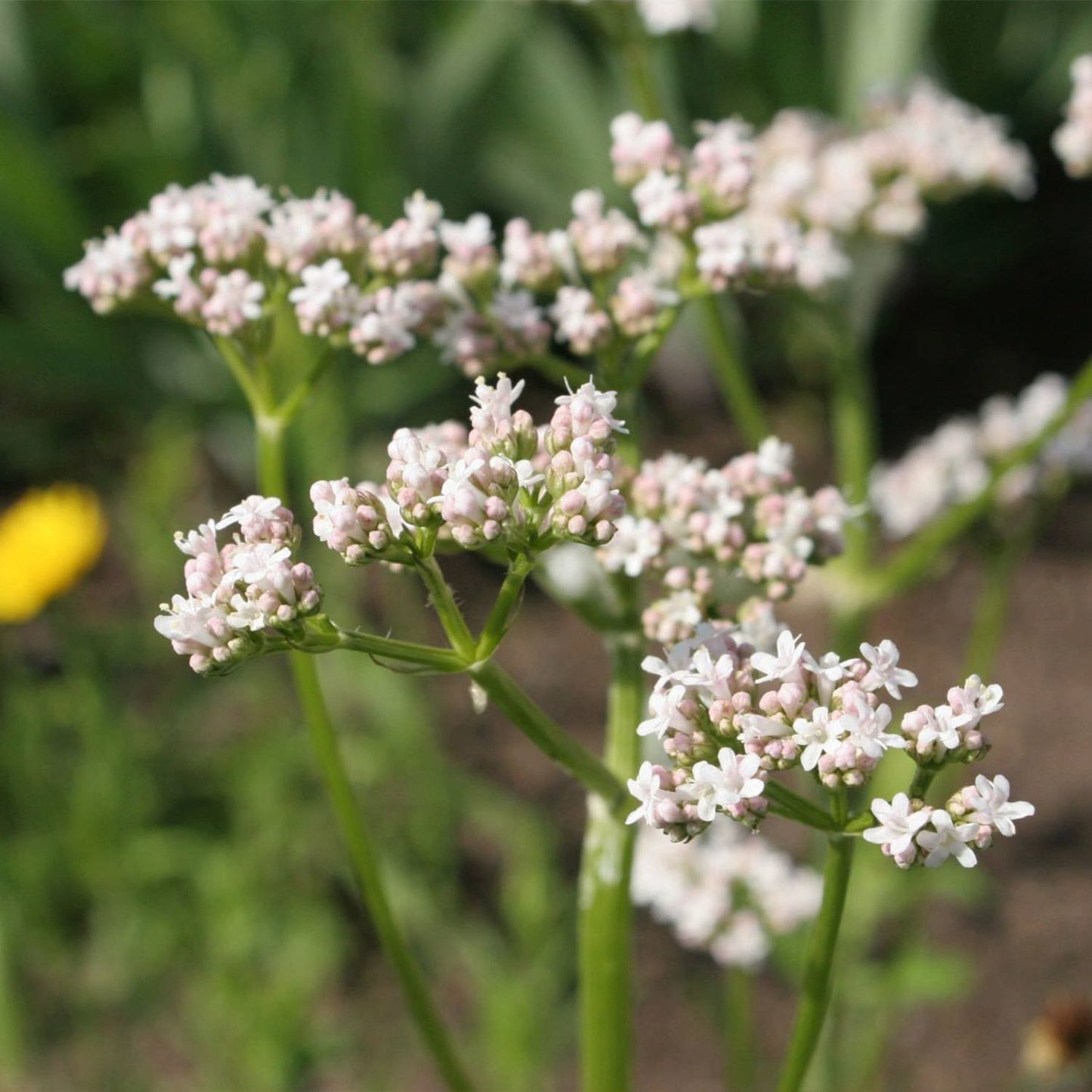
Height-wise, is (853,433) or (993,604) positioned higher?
(853,433)

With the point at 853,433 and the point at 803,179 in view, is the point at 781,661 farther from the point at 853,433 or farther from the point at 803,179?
the point at 853,433

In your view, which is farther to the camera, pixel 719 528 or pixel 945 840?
pixel 719 528

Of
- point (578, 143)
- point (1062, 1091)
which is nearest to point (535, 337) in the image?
point (1062, 1091)

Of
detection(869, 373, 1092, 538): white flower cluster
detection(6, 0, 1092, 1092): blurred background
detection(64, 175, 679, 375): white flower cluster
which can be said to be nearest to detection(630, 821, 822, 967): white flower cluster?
detection(6, 0, 1092, 1092): blurred background

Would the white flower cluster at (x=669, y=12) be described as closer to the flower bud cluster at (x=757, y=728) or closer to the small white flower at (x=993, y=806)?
the flower bud cluster at (x=757, y=728)

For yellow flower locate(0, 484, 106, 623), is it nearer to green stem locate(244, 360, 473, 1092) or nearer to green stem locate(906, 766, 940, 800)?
green stem locate(244, 360, 473, 1092)

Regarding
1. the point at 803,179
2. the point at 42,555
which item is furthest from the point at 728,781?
the point at 42,555
